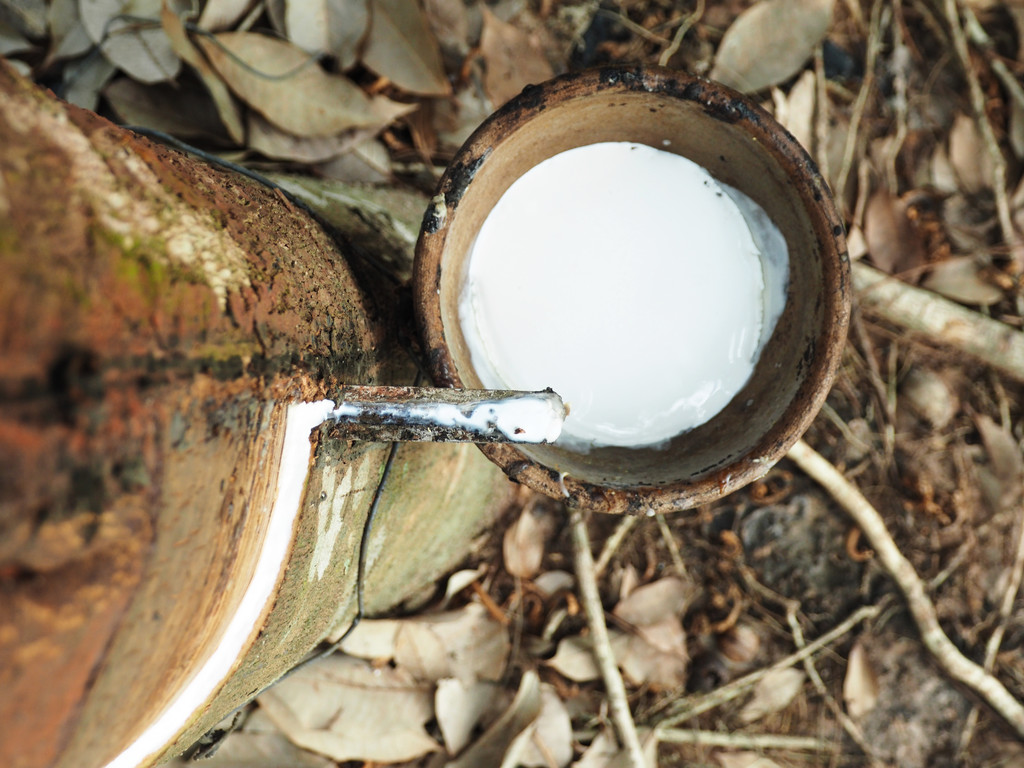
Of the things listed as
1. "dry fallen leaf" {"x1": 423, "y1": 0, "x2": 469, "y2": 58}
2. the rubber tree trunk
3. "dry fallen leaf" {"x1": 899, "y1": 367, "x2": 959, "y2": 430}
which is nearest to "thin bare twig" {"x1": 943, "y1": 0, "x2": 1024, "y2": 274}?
"dry fallen leaf" {"x1": 899, "y1": 367, "x2": 959, "y2": 430}

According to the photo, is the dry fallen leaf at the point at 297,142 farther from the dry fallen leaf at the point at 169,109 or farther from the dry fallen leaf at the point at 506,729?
the dry fallen leaf at the point at 506,729

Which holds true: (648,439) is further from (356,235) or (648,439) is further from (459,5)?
(459,5)

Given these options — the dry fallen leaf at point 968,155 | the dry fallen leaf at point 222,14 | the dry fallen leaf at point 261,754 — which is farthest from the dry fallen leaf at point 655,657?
the dry fallen leaf at point 222,14

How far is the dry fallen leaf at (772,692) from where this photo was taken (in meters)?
1.45

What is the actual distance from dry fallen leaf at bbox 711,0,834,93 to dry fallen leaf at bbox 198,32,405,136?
76 centimetres

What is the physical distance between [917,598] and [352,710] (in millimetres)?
1151

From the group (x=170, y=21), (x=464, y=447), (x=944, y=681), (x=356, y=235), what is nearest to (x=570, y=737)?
(x=464, y=447)

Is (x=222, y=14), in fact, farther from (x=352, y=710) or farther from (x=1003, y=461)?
(x=1003, y=461)

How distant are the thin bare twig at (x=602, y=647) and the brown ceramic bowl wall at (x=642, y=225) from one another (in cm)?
55

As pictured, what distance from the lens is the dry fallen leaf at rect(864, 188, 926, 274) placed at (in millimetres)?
1464

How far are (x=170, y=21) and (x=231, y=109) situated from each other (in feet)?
0.47

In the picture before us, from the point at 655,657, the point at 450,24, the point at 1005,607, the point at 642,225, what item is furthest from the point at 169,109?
the point at 1005,607

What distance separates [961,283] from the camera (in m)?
1.49

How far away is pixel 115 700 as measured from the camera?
385mm
